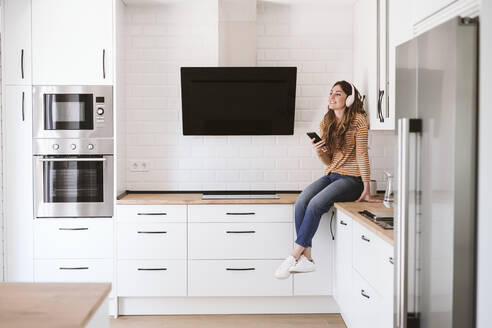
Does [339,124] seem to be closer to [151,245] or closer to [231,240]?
[231,240]

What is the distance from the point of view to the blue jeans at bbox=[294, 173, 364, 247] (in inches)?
120

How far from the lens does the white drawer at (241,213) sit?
331cm

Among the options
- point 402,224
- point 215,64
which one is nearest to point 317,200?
point 215,64

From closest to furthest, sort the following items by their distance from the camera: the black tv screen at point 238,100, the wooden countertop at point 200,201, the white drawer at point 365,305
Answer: the white drawer at point 365,305
the wooden countertop at point 200,201
the black tv screen at point 238,100

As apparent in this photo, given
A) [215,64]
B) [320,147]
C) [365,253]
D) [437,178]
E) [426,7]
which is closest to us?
[437,178]

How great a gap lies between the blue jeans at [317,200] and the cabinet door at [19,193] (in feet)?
6.43

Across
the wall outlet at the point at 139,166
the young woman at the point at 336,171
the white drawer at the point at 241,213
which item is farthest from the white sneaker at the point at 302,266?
the wall outlet at the point at 139,166

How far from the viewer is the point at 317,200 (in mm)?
3076

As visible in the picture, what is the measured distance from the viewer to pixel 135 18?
370 cm

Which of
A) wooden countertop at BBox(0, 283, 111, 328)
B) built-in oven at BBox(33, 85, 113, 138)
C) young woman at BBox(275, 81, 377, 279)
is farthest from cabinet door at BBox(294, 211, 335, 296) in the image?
wooden countertop at BBox(0, 283, 111, 328)

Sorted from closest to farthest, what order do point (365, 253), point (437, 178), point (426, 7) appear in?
point (437, 178), point (426, 7), point (365, 253)

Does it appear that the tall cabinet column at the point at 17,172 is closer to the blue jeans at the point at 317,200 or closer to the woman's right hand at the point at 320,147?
the blue jeans at the point at 317,200

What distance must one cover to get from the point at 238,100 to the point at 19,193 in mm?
1764

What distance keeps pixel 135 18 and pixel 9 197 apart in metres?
1.70
